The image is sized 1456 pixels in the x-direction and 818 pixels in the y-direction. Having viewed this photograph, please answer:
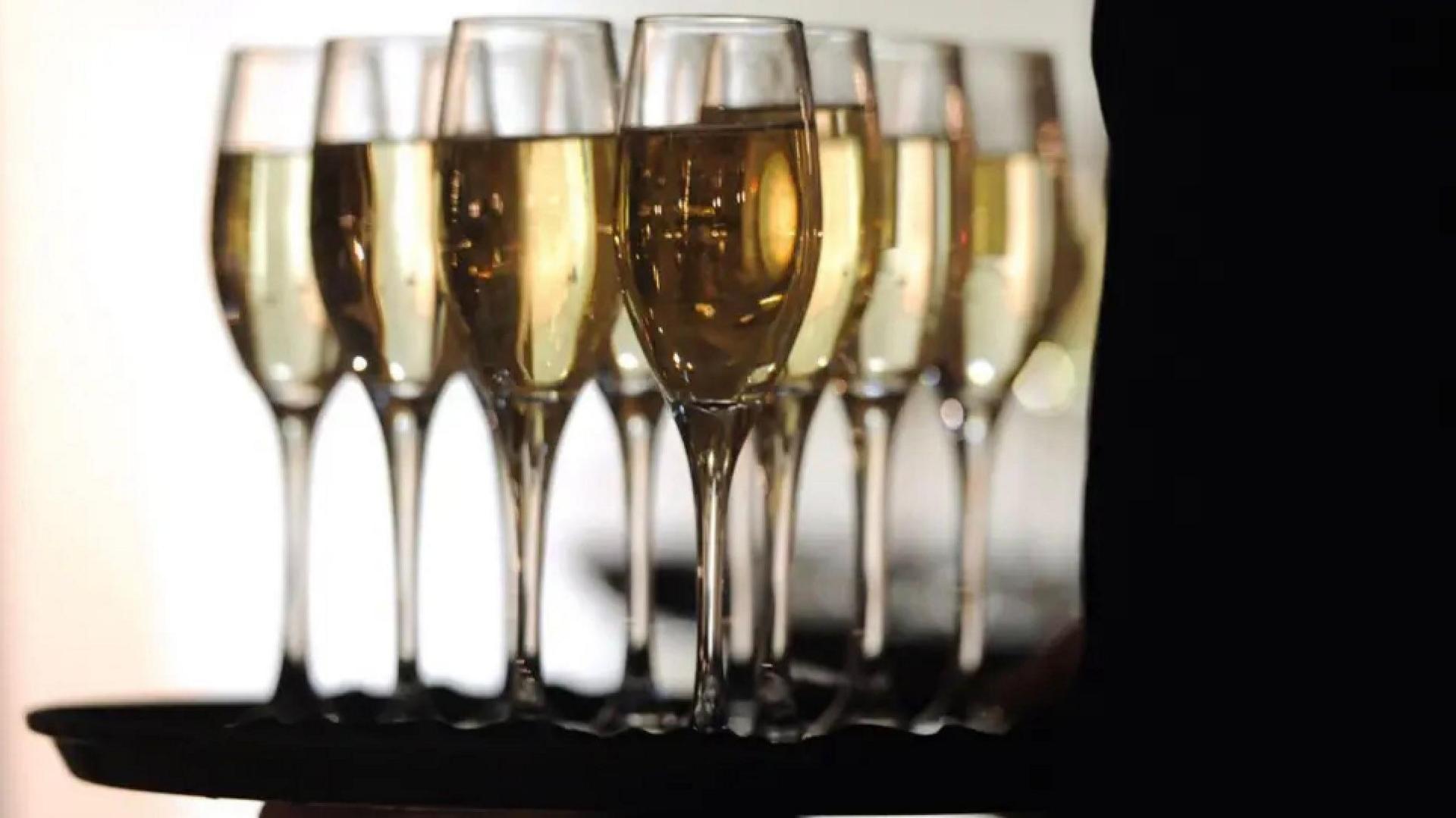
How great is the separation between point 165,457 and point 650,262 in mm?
Answer: 1649

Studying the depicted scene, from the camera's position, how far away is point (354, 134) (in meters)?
0.75

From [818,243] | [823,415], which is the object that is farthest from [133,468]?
[818,243]

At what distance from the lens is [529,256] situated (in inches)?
25.2

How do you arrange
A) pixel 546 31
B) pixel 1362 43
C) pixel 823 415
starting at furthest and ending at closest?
1. pixel 823 415
2. pixel 546 31
3. pixel 1362 43

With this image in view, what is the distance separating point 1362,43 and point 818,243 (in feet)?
0.49

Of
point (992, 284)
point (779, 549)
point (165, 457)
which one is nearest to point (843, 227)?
point (779, 549)

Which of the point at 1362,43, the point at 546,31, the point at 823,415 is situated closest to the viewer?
the point at 1362,43

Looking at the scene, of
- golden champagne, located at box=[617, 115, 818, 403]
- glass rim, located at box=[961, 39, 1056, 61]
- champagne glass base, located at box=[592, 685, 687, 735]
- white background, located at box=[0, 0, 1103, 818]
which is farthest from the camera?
white background, located at box=[0, 0, 1103, 818]

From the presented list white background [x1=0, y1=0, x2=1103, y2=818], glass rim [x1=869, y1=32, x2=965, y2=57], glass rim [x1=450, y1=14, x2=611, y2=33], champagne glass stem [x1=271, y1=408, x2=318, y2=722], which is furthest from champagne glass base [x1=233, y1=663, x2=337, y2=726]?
white background [x1=0, y1=0, x2=1103, y2=818]

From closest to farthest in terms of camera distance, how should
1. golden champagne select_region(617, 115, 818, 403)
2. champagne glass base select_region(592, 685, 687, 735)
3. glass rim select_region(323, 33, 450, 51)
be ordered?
golden champagne select_region(617, 115, 818, 403) → champagne glass base select_region(592, 685, 687, 735) → glass rim select_region(323, 33, 450, 51)

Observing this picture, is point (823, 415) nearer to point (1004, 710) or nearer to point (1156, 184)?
point (1004, 710)

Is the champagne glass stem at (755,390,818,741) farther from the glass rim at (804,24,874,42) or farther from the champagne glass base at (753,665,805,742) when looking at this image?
the glass rim at (804,24,874,42)

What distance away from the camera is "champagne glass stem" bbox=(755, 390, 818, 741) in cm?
65

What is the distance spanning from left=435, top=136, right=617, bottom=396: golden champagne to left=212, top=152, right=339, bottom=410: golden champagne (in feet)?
0.47
